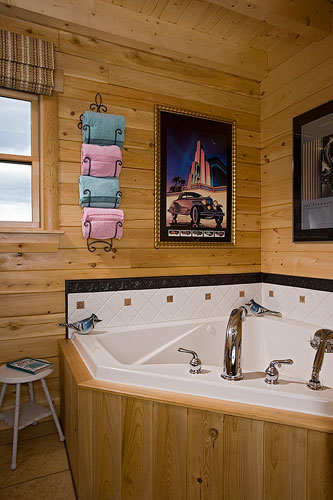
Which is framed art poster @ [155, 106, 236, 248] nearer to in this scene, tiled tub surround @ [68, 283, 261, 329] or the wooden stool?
tiled tub surround @ [68, 283, 261, 329]

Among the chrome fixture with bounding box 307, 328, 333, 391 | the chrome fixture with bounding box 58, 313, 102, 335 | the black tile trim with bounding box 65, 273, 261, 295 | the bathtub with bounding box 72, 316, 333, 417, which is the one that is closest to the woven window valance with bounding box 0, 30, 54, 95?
the black tile trim with bounding box 65, 273, 261, 295

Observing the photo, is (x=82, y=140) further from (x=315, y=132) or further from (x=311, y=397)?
(x=311, y=397)

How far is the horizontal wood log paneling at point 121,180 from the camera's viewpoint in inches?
82.9

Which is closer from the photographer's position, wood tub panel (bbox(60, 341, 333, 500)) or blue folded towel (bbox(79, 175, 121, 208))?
wood tub panel (bbox(60, 341, 333, 500))

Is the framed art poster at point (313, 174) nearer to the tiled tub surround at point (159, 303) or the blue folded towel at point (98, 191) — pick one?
the tiled tub surround at point (159, 303)

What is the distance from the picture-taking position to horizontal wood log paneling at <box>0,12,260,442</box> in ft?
6.91

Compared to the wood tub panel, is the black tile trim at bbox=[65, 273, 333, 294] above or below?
above

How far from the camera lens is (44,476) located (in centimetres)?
172

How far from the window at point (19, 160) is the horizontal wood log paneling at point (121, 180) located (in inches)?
6.7

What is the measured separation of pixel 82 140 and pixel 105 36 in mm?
710

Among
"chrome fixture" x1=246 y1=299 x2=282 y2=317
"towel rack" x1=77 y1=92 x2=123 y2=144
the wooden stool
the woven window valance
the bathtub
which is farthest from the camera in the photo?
"chrome fixture" x1=246 y1=299 x2=282 y2=317

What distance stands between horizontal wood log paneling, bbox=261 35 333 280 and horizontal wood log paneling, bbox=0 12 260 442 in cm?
18

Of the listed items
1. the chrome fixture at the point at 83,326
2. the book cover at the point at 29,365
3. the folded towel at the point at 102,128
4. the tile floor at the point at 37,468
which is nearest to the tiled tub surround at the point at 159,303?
the chrome fixture at the point at 83,326

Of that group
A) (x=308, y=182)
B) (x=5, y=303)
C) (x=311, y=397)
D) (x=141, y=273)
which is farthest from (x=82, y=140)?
(x=311, y=397)
